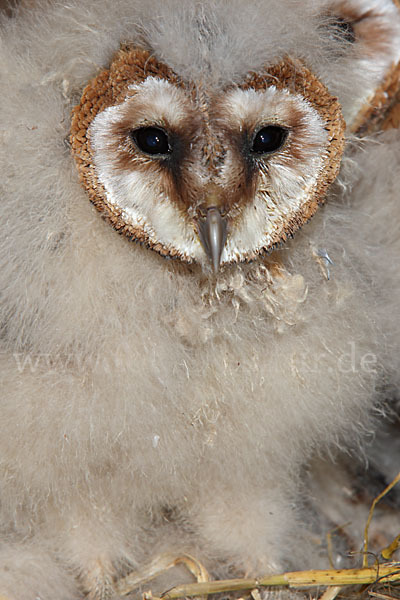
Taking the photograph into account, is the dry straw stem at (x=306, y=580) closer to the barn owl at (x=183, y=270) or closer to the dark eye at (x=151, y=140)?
the barn owl at (x=183, y=270)

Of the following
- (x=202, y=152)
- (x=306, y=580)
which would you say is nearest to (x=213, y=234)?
(x=202, y=152)

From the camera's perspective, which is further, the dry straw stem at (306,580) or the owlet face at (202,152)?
the dry straw stem at (306,580)

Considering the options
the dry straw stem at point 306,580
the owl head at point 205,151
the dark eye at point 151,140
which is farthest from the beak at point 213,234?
the dry straw stem at point 306,580

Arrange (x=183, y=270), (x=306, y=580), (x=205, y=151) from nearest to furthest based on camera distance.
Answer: (x=205, y=151) < (x=183, y=270) < (x=306, y=580)

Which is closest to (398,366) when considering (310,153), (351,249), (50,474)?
(351,249)

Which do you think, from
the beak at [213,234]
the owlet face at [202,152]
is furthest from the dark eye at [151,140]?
the beak at [213,234]

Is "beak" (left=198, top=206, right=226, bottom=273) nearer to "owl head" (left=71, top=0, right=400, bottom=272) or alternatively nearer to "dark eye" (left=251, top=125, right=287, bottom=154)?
"owl head" (left=71, top=0, right=400, bottom=272)

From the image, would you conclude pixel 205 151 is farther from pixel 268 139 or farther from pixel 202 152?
pixel 268 139

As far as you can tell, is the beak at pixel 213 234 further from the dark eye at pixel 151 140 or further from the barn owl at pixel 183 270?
the dark eye at pixel 151 140

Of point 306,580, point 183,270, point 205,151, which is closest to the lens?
point 205,151

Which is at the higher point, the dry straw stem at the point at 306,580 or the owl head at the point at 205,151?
the owl head at the point at 205,151

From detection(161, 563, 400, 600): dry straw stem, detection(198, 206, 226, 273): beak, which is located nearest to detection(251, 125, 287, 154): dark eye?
detection(198, 206, 226, 273): beak
